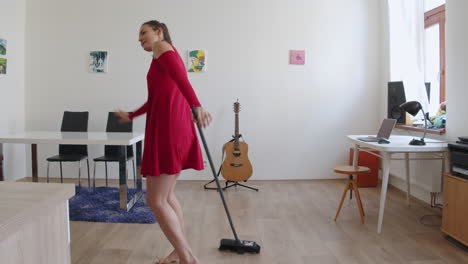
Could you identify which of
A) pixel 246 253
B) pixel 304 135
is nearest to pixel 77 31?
pixel 304 135

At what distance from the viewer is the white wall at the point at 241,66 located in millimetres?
4438

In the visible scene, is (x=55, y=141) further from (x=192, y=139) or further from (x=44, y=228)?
(x=44, y=228)

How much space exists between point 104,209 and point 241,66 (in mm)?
2317

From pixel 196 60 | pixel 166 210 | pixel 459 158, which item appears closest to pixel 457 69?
pixel 459 158

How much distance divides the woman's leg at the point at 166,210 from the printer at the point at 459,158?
6.12 feet

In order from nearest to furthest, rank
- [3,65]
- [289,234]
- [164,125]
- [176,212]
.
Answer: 1. [164,125]
2. [176,212]
3. [289,234]
4. [3,65]

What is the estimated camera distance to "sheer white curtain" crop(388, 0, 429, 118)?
3.67 metres

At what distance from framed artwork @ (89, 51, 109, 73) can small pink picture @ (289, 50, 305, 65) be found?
2265 mm

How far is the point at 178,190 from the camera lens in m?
4.05

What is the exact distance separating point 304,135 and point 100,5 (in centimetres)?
298

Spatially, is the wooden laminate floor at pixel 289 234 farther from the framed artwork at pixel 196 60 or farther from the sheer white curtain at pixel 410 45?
the framed artwork at pixel 196 60

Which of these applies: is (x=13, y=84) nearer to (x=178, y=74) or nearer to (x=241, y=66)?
(x=241, y=66)

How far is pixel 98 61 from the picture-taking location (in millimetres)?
4438

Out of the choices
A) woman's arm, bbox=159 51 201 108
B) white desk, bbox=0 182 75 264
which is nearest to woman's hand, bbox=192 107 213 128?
woman's arm, bbox=159 51 201 108
